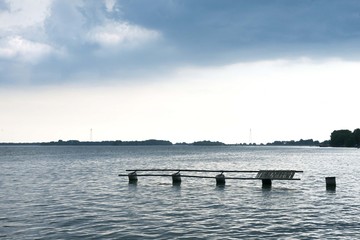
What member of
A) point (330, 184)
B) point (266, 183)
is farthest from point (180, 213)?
point (330, 184)

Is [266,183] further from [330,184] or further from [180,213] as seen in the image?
[180,213]

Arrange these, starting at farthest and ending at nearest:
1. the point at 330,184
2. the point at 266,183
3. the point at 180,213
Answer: the point at 266,183
the point at 330,184
the point at 180,213

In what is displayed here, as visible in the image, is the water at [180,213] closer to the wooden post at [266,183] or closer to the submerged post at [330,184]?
the wooden post at [266,183]

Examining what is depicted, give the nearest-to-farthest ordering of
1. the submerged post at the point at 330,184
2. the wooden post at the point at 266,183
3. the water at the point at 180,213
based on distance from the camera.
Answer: the water at the point at 180,213
the submerged post at the point at 330,184
the wooden post at the point at 266,183

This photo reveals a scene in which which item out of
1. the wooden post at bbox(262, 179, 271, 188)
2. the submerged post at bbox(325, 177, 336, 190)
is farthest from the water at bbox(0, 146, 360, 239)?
Answer: the submerged post at bbox(325, 177, 336, 190)

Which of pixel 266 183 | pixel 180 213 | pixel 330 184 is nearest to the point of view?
pixel 180 213

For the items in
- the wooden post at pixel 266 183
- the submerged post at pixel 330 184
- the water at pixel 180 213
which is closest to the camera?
the water at pixel 180 213

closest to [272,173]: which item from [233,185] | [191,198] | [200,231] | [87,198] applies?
[233,185]

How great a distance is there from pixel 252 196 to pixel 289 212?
9.15 m

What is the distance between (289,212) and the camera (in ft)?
93.9

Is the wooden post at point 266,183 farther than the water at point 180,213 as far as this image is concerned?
Yes

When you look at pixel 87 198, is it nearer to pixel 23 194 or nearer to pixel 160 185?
pixel 23 194

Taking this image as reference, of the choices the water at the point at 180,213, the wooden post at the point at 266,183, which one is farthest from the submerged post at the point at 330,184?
the wooden post at the point at 266,183

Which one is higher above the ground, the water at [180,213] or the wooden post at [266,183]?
the wooden post at [266,183]
